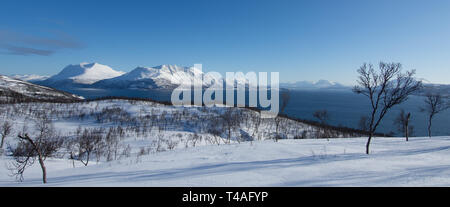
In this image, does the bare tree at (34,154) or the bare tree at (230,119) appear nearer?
the bare tree at (34,154)

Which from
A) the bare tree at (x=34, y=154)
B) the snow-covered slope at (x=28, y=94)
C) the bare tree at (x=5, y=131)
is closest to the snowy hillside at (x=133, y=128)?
the bare tree at (x=5, y=131)

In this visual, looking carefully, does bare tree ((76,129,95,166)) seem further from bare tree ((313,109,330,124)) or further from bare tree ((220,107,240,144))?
bare tree ((313,109,330,124))

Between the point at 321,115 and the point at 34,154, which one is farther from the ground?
the point at 321,115

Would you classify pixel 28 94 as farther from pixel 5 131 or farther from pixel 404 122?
pixel 404 122

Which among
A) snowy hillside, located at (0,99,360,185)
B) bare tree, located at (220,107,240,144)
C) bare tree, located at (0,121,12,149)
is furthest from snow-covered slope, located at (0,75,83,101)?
bare tree, located at (220,107,240,144)

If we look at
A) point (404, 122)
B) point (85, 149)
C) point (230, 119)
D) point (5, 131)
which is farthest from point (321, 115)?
point (5, 131)

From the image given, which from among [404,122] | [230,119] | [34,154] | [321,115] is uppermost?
[321,115]

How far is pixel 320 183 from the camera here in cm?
619

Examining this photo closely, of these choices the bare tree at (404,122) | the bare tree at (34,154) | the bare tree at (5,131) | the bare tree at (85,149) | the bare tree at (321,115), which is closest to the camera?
the bare tree at (34,154)

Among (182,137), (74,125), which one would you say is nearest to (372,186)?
(182,137)

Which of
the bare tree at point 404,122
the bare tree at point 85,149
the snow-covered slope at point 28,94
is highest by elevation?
the snow-covered slope at point 28,94

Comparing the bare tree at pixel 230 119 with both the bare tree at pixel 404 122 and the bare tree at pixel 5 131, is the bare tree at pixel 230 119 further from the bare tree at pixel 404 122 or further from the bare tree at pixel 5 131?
the bare tree at pixel 5 131

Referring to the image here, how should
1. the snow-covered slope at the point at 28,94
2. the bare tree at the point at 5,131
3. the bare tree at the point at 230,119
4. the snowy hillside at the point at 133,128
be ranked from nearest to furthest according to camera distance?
the bare tree at the point at 5,131
the snowy hillside at the point at 133,128
the bare tree at the point at 230,119
the snow-covered slope at the point at 28,94
